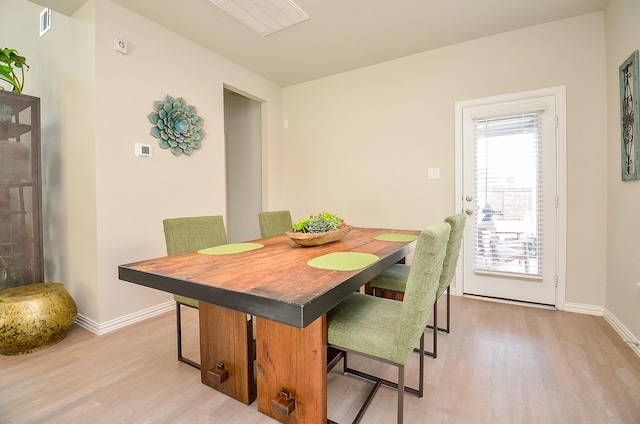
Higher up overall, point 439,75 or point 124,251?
point 439,75

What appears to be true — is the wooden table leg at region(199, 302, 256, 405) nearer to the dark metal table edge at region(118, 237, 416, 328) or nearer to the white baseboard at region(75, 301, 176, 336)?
the dark metal table edge at region(118, 237, 416, 328)

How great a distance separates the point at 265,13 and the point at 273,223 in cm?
174

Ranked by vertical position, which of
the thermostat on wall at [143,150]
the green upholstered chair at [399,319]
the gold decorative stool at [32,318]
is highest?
the thermostat on wall at [143,150]

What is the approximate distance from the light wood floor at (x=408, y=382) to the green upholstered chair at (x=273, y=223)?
967 mm

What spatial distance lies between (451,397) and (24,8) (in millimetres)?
4785

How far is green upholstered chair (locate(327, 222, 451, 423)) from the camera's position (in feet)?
3.36

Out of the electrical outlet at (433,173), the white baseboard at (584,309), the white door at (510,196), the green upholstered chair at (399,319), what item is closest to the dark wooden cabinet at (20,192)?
the green upholstered chair at (399,319)

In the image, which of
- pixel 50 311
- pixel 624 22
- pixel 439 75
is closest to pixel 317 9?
pixel 439 75

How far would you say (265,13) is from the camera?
2.38 metres

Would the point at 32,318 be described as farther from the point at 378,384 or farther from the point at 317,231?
the point at 378,384

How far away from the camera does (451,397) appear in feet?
4.78

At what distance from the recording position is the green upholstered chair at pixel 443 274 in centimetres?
165

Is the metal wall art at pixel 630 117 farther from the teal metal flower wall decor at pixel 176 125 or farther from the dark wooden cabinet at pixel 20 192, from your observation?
the dark wooden cabinet at pixel 20 192

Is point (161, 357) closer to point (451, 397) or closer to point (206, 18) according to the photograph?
point (451, 397)
